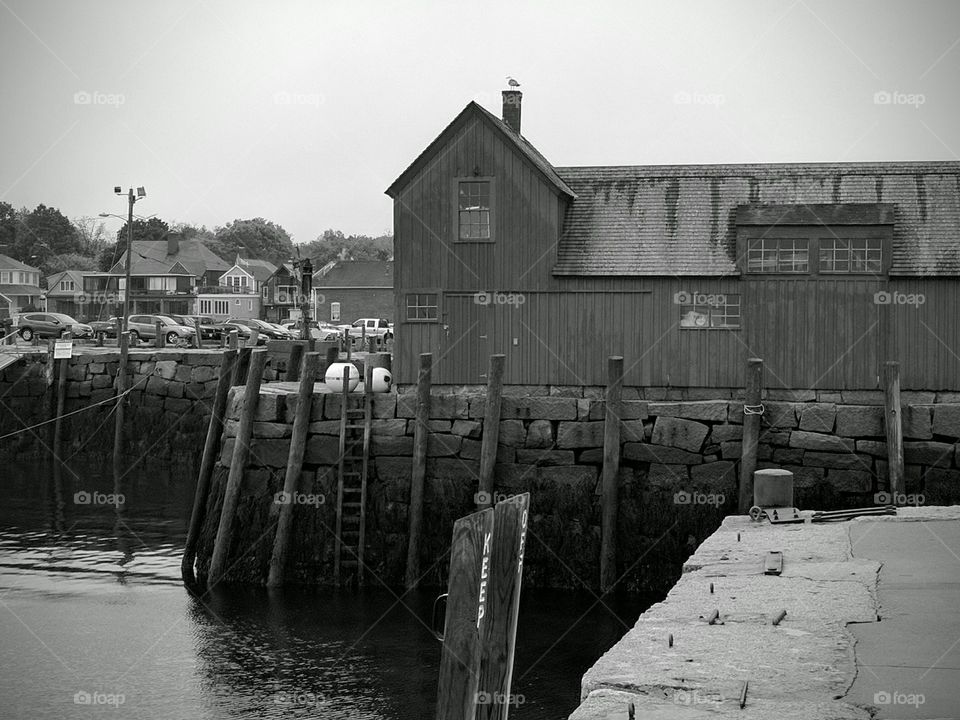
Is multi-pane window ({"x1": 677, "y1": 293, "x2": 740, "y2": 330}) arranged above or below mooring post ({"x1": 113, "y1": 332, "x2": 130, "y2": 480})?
above

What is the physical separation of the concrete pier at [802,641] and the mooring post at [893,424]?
5.46 meters

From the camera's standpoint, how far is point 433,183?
25469 mm

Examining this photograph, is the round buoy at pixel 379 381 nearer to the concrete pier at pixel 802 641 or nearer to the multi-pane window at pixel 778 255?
the multi-pane window at pixel 778 255

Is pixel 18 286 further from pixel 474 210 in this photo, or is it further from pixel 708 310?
pixel 708 310

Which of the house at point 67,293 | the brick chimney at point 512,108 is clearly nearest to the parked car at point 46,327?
the brick chimney at point 512,108

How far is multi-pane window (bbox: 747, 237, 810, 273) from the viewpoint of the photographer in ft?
79.7

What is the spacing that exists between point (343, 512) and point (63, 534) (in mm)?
9055

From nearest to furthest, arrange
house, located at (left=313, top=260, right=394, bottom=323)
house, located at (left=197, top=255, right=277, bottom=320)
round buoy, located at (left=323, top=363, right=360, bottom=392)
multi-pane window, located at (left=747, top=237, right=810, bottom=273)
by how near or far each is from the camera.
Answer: round buoy, located at (left=323, top=363, right=360, bottom=392)
multi-pane window, located at (left=747, top=237, right=810, bottom=273)
house, located at (left=313, top=260, right=394, bottom=323)
house, located at (left=197, top=255, right=277, bottom=320)

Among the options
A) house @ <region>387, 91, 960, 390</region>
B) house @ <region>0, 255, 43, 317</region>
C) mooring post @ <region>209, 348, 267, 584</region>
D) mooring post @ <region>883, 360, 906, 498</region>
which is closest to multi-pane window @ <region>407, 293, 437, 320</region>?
house @ <region>387, 91, 960, 390</region>

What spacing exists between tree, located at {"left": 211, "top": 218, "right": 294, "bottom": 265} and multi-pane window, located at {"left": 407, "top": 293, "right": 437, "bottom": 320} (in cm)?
10351

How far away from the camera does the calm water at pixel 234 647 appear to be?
49.4ft

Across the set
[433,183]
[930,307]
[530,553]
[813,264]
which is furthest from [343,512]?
[930,307]

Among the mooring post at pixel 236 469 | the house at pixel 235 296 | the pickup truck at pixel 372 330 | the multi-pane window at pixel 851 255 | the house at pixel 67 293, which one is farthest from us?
the house at pixel 67 293

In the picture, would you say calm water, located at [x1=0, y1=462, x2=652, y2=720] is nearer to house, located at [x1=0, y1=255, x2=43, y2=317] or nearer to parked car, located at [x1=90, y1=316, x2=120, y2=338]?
parked car, located at [x1=90, y1=316, x2=120, y2=338]
